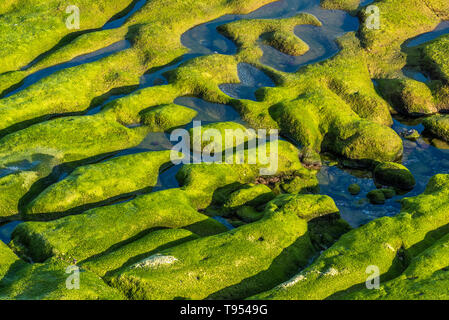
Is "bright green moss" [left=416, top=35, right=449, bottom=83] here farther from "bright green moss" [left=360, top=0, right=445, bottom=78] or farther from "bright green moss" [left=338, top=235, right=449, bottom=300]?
"bright green moss" [left=338, top=235, right=449, bottom=300]

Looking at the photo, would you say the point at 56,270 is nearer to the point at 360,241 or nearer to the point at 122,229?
the point at 122,229

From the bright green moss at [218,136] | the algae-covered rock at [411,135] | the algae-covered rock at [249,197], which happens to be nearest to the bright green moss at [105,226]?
the algae-covered rock at [249,197]

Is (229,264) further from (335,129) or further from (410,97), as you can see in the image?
(410,97)

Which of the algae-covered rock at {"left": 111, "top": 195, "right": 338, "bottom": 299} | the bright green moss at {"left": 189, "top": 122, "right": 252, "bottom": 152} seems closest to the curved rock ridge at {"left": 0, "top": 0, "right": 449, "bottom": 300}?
the algae-covered rock at {"left": 111, "top": 195, "right": 338, "bottom": 299}

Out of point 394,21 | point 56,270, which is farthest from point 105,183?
point 394,21

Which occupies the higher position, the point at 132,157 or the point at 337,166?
the point at 132,157

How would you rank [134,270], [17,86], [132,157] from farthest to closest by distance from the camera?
[17,86], [132,157], [134,270]
